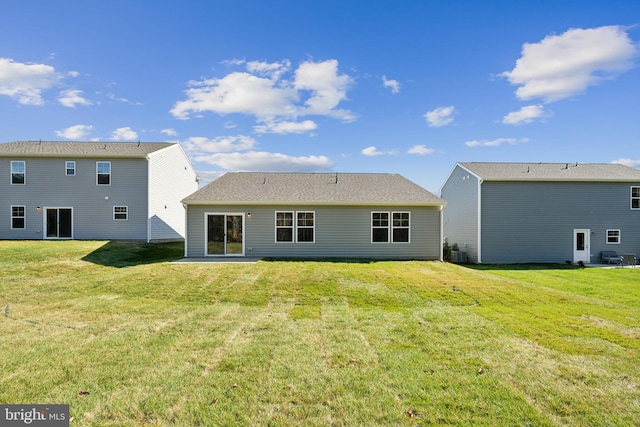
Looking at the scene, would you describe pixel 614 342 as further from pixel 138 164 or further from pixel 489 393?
pixel 138 164

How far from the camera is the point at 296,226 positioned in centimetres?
1600

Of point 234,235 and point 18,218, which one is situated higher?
point 18,218

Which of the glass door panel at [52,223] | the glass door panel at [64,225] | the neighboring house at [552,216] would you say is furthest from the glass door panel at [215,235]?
the neighboring house at [552,216]

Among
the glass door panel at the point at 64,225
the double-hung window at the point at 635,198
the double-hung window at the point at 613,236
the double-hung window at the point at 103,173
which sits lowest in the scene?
the double-hung window at the point at 613,236

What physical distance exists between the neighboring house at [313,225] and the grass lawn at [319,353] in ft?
19.3

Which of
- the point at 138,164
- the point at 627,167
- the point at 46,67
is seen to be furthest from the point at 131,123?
the point at 627,167

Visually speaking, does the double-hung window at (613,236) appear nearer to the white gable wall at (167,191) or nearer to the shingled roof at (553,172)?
the shingled roof at (553,172)

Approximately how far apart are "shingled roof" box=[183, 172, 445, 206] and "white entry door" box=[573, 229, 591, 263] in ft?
32.5

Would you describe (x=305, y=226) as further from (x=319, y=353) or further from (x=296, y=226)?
(x=319, y=353)

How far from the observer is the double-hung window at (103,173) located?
19.9m

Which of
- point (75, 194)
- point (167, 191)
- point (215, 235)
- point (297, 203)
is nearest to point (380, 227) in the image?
point (297, 203)

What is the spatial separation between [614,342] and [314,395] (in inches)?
197

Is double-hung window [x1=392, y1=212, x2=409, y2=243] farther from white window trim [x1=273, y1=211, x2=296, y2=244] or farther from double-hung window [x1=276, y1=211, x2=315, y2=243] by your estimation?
white window trim [x1=273, y1=211, x2=296, y2=244]

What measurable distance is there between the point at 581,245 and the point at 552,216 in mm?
2486
